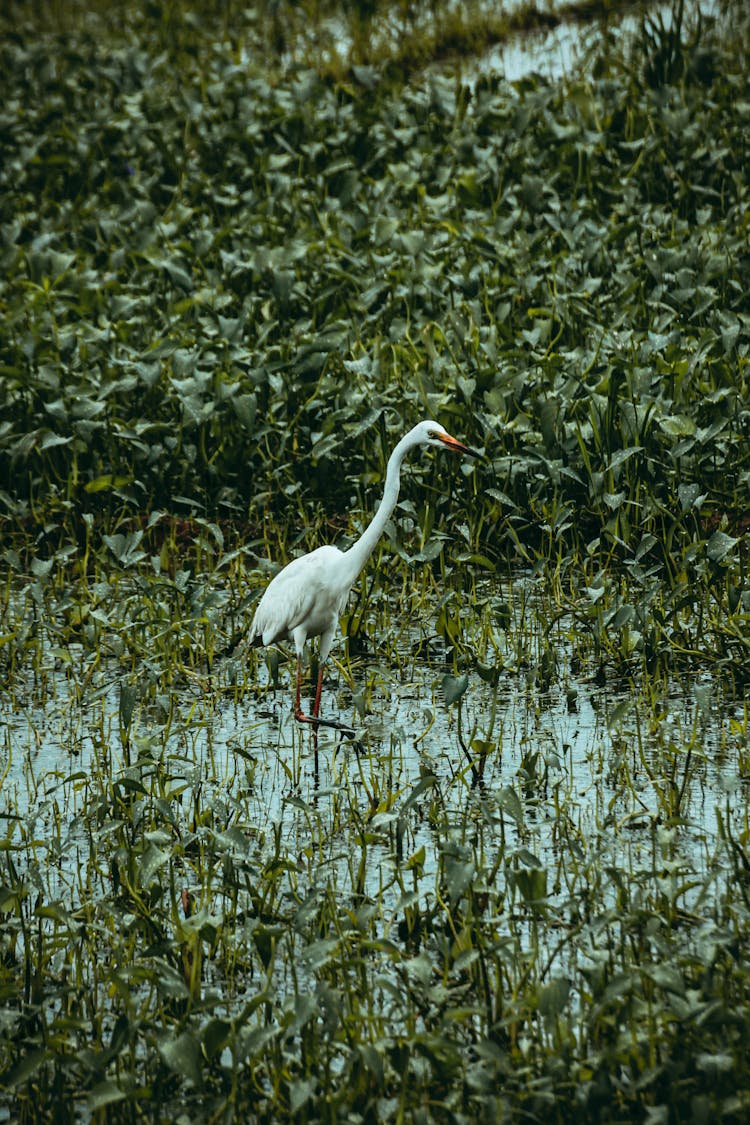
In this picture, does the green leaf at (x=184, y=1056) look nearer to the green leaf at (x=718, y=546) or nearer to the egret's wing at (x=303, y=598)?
the egret's wing at (x=303, y=598)

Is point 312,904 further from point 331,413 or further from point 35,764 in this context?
point 331,413

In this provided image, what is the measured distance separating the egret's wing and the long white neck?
0.07 metres

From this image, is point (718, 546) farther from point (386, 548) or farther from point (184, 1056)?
point (184, 1056)

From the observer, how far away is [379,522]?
511 cm

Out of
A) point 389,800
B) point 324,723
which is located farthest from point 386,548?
point 389,800

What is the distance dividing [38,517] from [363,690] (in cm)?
215

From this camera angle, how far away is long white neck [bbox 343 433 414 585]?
5.10 meters

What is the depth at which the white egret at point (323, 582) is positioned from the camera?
5125 millimetres

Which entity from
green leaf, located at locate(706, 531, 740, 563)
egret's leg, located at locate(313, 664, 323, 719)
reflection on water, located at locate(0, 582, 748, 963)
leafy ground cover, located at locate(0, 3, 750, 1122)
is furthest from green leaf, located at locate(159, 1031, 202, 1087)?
green leaf, located at locate(706, 531, 740, 563)

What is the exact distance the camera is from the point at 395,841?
165 inches

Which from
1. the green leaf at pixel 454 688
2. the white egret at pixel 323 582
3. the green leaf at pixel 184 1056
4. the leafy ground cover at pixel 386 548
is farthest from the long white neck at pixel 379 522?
the green leaf at pixel 184 1056

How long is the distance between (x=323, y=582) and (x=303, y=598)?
84 millimetres

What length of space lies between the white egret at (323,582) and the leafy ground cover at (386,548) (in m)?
0.28

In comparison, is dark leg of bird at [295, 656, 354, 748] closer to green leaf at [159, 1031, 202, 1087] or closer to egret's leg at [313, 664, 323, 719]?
egret's leg at [313, 664, 323, 719]
